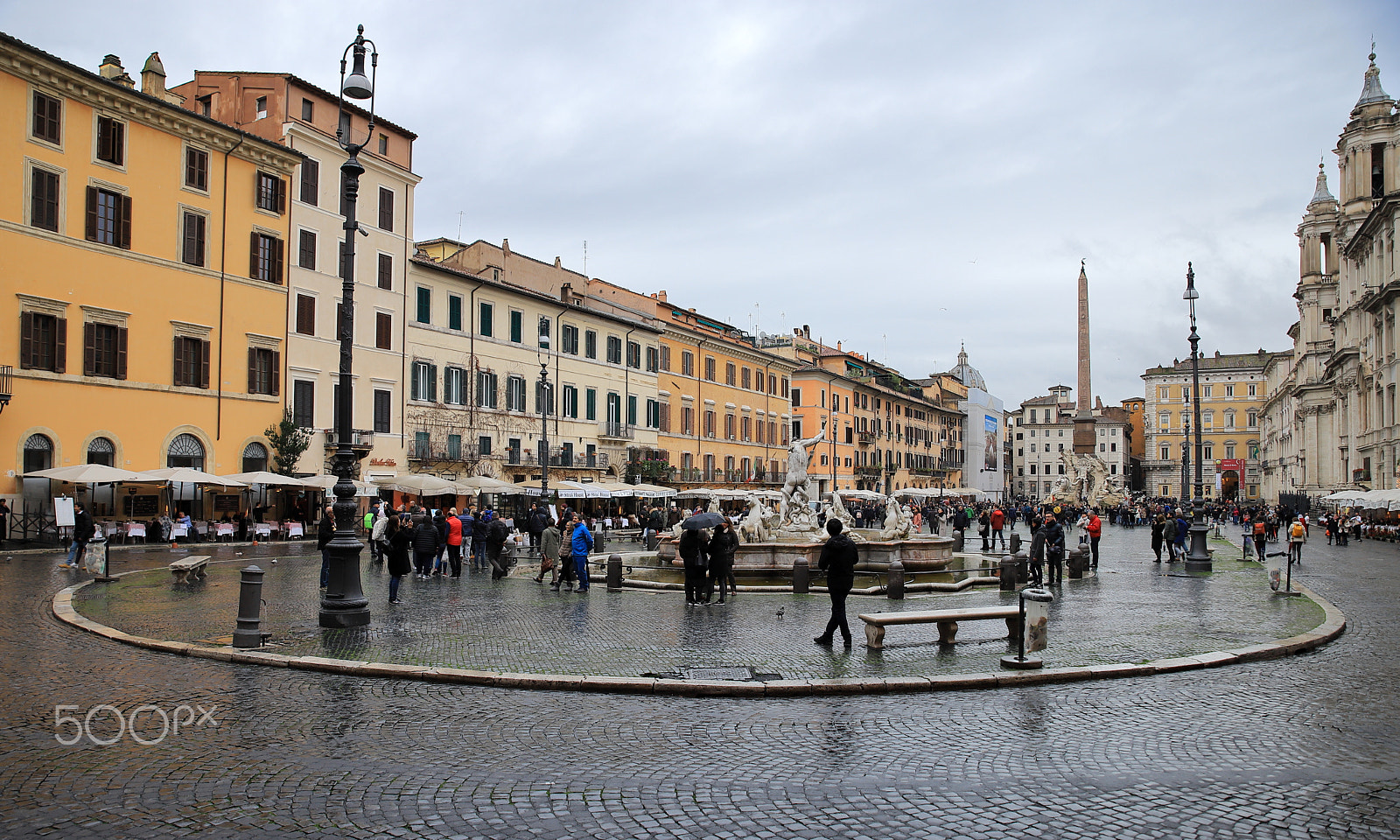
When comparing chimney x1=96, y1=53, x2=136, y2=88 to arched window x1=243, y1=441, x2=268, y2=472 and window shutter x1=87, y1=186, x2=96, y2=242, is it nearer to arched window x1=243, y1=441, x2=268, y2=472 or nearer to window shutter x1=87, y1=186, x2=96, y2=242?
window shutter x1=87, y1=186, x2=96, y2=242

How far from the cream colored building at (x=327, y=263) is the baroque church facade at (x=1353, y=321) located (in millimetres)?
43384

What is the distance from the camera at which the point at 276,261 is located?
35219 mm

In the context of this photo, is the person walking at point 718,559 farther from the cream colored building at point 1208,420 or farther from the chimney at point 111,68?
the cream colored building at point 1208,420

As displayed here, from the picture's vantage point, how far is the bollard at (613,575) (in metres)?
17.4

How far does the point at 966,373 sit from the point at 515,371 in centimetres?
8537

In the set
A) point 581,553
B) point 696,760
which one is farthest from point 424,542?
point 696,760

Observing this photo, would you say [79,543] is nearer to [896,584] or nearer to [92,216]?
[92,216]

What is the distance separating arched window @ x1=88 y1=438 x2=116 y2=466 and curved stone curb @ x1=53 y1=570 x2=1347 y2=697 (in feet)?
73.5

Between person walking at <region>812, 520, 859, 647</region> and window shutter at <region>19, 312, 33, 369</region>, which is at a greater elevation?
window shutter at <region>19, 312, 33, 369</region>

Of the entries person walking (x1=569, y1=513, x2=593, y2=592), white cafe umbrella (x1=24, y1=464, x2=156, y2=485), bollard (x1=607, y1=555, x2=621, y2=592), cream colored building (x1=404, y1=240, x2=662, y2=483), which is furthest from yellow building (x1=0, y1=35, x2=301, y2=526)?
bollard (x1=607, y1=555, x2=621, y2=592)

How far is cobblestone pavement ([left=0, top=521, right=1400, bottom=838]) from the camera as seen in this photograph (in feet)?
17.2

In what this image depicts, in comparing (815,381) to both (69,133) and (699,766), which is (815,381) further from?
(699,766)

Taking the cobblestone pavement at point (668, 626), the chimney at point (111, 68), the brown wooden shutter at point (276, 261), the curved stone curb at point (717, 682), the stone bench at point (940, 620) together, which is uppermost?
the chimney at point (111, 68)

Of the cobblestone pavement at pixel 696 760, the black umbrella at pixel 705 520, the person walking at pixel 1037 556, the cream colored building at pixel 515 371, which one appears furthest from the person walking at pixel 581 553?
the cream colored building at pixel 515 371
